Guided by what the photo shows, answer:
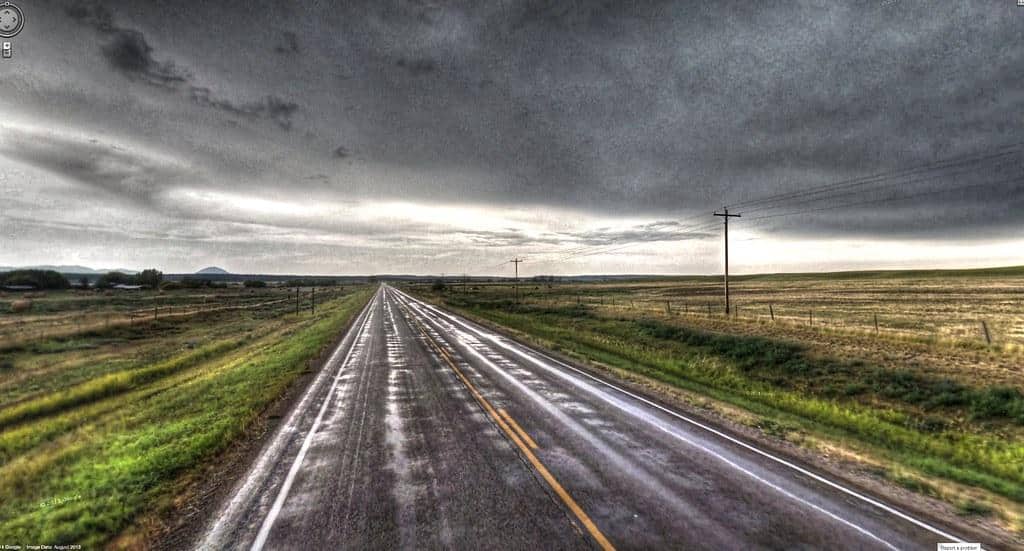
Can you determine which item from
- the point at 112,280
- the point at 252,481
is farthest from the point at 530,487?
the point at 112,280

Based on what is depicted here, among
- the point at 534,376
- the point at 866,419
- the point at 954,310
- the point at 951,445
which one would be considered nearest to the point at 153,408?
the point at 534,376

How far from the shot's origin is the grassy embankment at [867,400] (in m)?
7.91

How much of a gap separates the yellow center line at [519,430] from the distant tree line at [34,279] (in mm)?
157321

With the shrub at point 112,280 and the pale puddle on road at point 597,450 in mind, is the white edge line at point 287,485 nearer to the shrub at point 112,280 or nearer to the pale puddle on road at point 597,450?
the pale puddle on road at point 597,450

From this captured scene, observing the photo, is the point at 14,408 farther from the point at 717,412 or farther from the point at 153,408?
the point at 717,412

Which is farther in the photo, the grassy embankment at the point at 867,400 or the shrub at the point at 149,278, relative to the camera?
the shrub at the point at 149,278

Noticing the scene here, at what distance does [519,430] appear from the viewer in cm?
920

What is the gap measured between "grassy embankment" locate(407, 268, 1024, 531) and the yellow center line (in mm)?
5802

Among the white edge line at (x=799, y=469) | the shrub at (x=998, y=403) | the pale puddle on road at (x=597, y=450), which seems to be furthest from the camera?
the shrub at (x=998, y=403)

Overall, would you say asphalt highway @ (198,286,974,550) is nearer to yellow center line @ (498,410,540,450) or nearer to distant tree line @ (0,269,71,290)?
yellow center line @ (498,410,540,450)

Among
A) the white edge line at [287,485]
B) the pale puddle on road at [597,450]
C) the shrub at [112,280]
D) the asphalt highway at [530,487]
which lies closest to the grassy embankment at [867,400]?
the asphalt highway at [530,487]

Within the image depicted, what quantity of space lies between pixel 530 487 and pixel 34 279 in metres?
163

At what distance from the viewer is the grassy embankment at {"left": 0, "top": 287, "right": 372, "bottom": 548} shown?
6.26 meters

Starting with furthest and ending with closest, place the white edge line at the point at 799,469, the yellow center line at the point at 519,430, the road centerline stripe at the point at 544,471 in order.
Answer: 1. the yellow center line at the point at 519,430
2. the white edge line at the point at 799,469
3. the road centerline stripe at the point at 544,471
